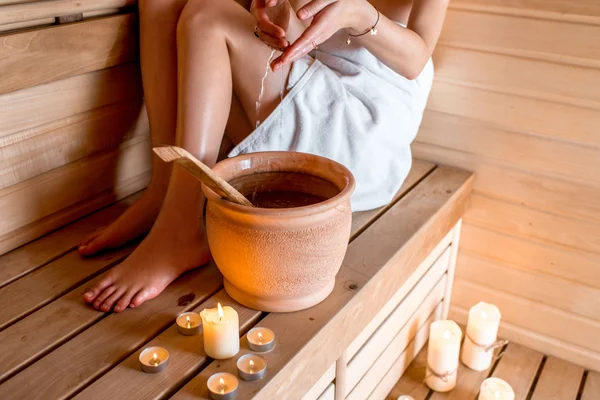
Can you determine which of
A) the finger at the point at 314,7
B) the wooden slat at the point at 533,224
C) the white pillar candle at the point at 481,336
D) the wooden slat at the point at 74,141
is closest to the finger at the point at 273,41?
the finger at the point at 314,7

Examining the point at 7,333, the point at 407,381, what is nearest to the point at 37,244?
the point at 7,333

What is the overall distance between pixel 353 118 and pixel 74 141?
675 mm

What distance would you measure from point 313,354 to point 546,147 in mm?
972

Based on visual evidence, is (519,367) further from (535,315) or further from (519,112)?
(519,112)

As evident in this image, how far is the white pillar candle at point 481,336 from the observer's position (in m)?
1.82

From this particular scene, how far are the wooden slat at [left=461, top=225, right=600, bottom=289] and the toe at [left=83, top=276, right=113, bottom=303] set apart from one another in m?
1.14

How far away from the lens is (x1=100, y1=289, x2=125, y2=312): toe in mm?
1248

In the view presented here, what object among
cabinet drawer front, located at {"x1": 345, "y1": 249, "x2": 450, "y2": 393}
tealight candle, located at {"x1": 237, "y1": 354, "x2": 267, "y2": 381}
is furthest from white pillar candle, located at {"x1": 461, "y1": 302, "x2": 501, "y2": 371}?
tealight candle, located at {"x1": 237, "y1": 354, "x2": 267, "y2": 381}

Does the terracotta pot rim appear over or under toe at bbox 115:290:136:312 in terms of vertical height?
over

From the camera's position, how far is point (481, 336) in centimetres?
183

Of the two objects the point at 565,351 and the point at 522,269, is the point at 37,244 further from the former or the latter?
the point at 565,351

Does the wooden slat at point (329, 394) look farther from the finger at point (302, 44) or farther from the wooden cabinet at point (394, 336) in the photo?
the finger at point (302, 44)

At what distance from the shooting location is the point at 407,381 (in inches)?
72.7

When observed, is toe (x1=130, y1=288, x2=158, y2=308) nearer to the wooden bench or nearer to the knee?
the wooden bench
